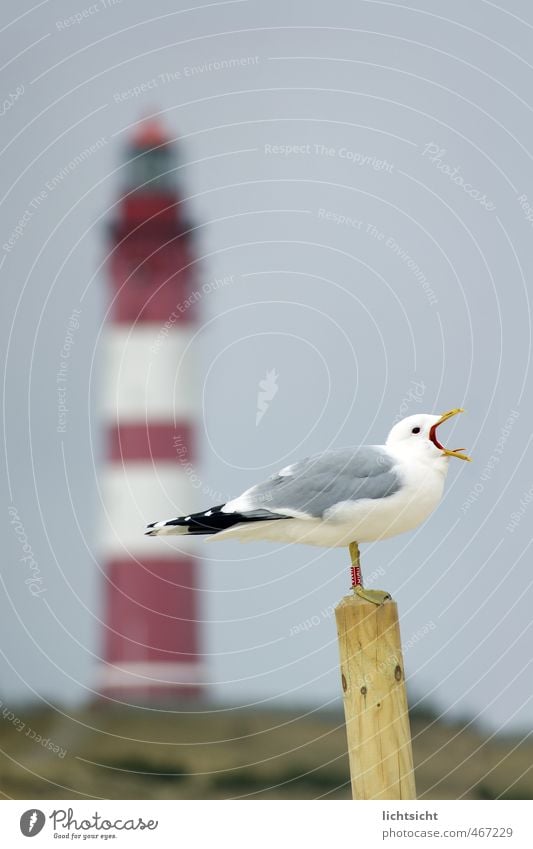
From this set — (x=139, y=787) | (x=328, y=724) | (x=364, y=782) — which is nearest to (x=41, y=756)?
(x=139, y=787)

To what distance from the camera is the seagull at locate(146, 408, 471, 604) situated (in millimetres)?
4336

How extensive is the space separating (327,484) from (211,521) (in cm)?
31

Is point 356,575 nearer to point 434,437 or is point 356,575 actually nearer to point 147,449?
point 434,437

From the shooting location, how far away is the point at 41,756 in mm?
7387

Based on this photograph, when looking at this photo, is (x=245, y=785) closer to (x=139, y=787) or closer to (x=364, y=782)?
(x=139, y=787)

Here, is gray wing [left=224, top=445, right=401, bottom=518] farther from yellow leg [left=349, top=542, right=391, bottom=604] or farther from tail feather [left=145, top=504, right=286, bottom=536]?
yellow leg [left=349, top=542, right=391, bottom=604]

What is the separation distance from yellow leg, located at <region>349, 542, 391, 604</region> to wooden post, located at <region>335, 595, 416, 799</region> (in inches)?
1.3

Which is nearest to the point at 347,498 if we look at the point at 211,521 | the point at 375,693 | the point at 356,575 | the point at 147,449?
the point at 356,575

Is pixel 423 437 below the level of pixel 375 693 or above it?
above

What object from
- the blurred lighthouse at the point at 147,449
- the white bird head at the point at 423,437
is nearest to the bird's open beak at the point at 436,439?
the white bird head at the point at 423,437

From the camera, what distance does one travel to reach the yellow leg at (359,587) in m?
4.22

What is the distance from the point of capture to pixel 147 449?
8695mm

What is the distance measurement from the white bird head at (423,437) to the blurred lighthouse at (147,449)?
3.90 meters

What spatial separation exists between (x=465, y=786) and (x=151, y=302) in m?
3.44
